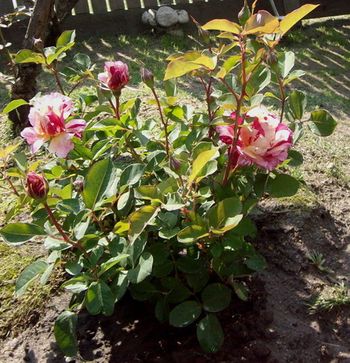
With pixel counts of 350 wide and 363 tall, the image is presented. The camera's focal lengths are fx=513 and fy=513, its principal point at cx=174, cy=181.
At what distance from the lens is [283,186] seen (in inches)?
53.5

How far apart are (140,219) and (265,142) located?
1.14 feet

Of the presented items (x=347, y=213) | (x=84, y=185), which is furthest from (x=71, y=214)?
(x=347, y=213)

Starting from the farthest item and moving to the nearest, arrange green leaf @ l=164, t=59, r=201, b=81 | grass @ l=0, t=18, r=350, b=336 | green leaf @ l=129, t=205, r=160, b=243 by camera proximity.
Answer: grass @ l=0, t=18, r=350, b=336
green leaf @ l=129, t=205, r=160, b=243
green leaf @ l=164, t=59, r=201, b=81

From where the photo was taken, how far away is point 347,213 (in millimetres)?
2154

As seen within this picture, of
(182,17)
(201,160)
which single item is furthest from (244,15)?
(182,17)

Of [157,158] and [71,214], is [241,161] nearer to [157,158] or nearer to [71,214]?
[157,158]

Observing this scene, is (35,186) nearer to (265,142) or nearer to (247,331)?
(265,142)

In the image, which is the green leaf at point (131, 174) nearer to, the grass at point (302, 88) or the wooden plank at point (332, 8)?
the grass at point (302, 88)

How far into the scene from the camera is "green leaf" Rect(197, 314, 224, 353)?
1365mm

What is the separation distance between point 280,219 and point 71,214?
0.96 metres

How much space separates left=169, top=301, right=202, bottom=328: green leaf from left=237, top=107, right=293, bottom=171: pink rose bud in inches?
17.2

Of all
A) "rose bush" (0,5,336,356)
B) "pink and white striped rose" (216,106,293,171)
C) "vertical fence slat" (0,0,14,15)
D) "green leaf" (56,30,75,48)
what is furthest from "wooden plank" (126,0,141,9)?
"pink and white striped rose" (216,106,293,171)

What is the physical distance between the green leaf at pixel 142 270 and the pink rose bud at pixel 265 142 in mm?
343

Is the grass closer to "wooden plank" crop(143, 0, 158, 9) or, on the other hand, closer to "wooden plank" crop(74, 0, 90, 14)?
"wooden plank" crop(74, 0, 90, 14)
